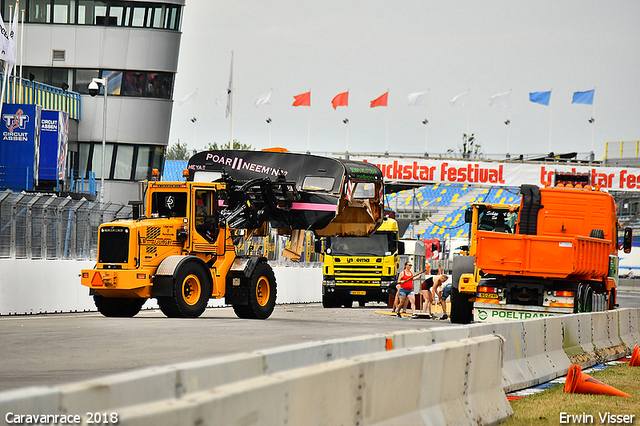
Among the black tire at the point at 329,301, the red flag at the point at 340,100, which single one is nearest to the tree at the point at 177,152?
the red flag at the point at 340,100

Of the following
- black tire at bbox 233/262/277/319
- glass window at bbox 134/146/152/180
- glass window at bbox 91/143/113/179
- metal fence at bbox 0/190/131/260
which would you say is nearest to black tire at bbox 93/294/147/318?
black tire at bbox 233/262/277/319

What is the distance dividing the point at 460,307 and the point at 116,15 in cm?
3031

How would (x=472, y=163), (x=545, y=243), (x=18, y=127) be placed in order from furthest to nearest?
(x=472, y=163), (x=18, y=127), (x=545, y=243)

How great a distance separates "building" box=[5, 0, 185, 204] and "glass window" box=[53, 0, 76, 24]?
50 mm

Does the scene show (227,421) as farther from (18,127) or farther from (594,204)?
(18,127)

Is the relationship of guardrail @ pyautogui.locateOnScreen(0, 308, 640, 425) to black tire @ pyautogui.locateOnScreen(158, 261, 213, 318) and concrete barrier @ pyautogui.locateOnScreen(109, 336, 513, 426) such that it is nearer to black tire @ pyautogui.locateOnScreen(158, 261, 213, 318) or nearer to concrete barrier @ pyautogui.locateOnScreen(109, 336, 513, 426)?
concrete barrier @ pyautogui.locateOnScreen(109, 336, 513, 426)

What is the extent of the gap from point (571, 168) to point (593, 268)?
120 feet

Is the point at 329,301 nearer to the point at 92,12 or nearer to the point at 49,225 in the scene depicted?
the point at 49,225

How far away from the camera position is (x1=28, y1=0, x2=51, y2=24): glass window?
150 feet

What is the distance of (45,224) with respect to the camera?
2252 centimetres

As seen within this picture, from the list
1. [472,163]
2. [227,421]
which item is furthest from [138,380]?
[472,163]

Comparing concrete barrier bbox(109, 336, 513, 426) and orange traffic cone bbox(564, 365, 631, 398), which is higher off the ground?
concrete barrier bbox(109, 336, 513, 426)

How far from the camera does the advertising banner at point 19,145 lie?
40500 millimetres

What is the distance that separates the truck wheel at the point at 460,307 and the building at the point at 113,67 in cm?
2684
